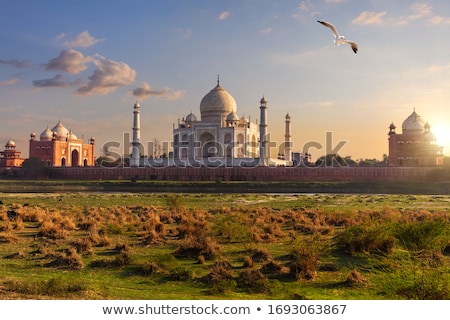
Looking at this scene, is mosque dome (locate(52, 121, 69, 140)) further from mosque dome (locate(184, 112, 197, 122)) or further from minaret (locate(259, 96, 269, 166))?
minaret (locate(259, 96, 269, 166))

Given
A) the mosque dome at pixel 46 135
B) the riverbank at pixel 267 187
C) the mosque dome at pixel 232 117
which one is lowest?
the riverbank at pixel 267 187

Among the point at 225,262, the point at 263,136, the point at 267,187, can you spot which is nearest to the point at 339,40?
the point at 225,262

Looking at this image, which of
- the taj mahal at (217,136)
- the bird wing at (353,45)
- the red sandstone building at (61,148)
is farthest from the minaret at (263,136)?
the bird wing at (353,45)

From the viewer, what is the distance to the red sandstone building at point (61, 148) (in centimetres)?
4391

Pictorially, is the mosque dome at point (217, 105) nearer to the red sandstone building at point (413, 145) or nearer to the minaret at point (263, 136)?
the minaret at point (263, 136)

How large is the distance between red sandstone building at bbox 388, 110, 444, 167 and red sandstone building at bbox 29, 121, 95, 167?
2907 centimetres

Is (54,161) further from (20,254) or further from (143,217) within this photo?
(20,254)

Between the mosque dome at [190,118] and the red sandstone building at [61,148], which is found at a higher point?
the mosque dome at [190,118]

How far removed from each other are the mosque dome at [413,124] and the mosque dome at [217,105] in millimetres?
14961

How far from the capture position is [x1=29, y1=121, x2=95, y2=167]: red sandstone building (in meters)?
43.9

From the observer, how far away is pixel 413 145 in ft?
119

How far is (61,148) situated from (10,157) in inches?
182

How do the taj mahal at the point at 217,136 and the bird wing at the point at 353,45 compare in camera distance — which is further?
the taj mahal at the point at 217,136
